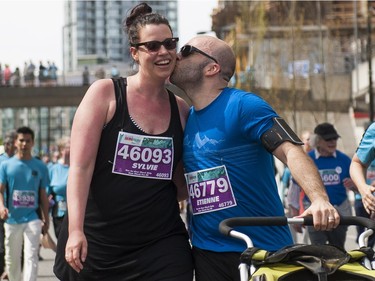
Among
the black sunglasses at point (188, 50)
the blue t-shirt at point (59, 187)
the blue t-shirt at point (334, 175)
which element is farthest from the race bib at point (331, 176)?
the black sunglasses at point (188, 50)

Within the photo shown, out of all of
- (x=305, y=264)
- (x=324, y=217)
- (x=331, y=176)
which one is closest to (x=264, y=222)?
(x=324, y=217)

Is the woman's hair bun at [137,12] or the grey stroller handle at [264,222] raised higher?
the woman's hair bun at [137,12]

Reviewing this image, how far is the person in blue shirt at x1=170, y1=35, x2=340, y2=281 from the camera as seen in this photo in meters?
5.58

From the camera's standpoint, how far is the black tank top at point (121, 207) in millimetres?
5930

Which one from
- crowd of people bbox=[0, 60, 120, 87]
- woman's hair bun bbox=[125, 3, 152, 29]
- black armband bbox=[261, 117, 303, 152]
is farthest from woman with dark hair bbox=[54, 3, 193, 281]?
crowd of people bbox=[0, 60, 120, 87]

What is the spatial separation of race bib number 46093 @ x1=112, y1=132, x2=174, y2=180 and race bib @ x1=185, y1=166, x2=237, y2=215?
260 millimetres

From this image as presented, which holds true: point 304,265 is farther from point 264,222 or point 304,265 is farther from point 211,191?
point 211,191

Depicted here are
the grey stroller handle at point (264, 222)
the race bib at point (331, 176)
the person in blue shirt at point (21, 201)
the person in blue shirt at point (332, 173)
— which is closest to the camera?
the grey stroller handle at point (264, 222)

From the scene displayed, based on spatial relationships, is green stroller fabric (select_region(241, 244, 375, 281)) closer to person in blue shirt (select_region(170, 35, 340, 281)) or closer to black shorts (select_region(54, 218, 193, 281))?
person in blue shirt (select_region(170, 35, 340, 281))

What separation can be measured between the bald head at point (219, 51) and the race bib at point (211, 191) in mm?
560

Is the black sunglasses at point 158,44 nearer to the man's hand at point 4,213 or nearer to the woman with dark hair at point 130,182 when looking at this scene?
the woman with dark hair at point 130,182

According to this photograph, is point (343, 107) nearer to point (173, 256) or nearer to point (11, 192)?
point (11, 192)

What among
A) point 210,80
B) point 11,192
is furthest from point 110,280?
point 11,192

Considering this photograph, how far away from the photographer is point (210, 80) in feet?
19.5
